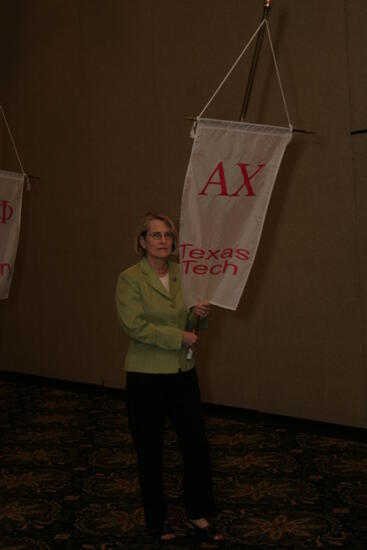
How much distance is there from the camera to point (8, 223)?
4449 millimetres

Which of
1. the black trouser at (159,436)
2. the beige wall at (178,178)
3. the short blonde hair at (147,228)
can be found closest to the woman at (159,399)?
the black trouser at (159,436)

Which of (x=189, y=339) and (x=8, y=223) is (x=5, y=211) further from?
(x=189, y=339)

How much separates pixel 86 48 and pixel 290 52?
249 centimetres

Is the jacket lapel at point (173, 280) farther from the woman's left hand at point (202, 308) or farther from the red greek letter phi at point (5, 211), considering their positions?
the red greek letter phi at point (5, 211)

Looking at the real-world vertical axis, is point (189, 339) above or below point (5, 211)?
below

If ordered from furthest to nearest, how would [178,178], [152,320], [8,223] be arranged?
[178,178]
[8,223]
[152,320]

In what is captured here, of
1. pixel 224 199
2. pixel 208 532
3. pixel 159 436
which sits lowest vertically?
pixel 208 532

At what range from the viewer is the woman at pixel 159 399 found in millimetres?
3031

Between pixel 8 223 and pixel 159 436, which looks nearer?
pixel 159 436

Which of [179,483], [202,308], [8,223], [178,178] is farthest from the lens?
[178,178]

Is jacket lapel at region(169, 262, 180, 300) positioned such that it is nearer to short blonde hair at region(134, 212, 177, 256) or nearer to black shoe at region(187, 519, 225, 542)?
short blonde hair at region(134, 212, 177, 256)

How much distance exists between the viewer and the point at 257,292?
16.9 ft

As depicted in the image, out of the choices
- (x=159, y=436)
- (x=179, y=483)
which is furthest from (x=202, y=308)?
(x=179, y=483)

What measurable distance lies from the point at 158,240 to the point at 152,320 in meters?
0.36
